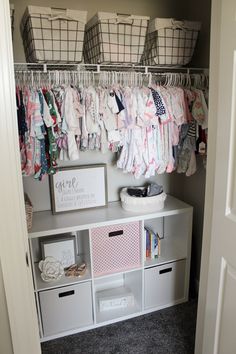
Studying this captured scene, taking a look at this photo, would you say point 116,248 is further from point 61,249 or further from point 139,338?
point 139,338

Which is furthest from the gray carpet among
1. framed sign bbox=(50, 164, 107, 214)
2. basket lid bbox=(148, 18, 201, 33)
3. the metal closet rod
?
basket lid bbox=(148, 18, 201, 33)

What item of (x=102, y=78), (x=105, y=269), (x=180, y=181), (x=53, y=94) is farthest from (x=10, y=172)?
(x=180, y=181)

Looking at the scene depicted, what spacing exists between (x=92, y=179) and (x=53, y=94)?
688 mm

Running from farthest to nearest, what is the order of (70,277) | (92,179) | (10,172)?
1. (92,179)
2. (70,277)
3. (10,172)

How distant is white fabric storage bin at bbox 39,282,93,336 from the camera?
1947mm

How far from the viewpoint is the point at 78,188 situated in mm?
2109

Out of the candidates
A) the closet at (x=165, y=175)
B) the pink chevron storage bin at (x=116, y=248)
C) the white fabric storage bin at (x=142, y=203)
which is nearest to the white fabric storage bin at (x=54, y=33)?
the closet at (x=165, y=175)

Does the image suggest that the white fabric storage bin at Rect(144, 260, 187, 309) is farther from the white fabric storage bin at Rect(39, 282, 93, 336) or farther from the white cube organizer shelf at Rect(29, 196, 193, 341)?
the white fabric storage bin at Rect(39, 282, 93, 336)

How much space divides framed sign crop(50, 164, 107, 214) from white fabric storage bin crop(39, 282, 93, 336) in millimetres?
545

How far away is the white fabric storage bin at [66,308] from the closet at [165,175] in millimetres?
611

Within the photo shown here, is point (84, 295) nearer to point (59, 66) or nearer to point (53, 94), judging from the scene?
point (53, 94)

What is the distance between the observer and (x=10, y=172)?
1013mm

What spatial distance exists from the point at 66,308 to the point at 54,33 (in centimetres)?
175

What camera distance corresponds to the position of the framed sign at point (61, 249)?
6.68ft
